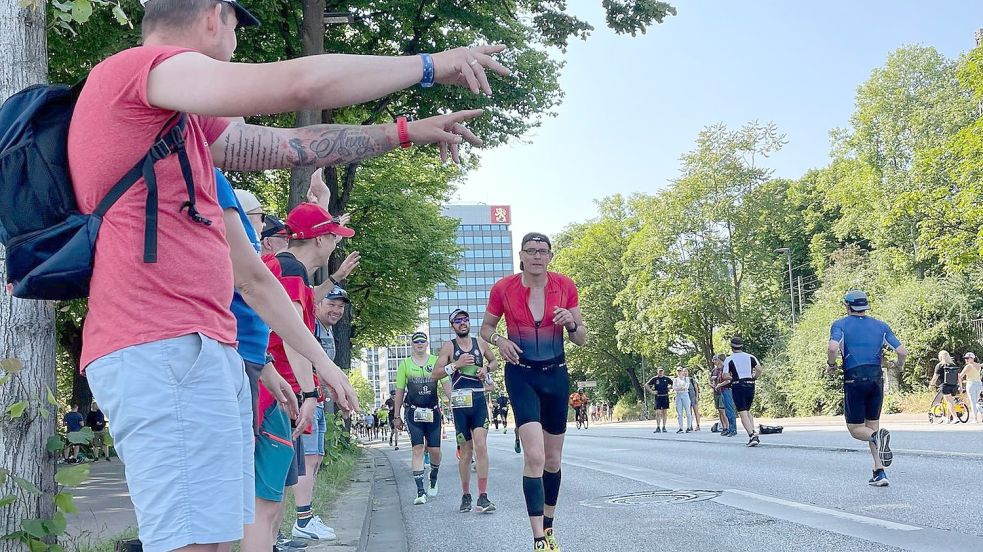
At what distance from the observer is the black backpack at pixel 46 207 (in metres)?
2.36

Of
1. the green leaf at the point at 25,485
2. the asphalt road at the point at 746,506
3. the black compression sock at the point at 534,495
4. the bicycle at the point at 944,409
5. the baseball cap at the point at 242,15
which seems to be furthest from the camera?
the bicycle at the point at 944,409

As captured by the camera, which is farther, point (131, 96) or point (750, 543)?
point (750, 543)

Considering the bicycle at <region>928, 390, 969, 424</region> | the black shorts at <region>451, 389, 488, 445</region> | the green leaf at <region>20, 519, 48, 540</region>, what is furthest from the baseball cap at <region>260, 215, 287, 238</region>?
the bicycle at <region>928, 390, 969, 424</region>

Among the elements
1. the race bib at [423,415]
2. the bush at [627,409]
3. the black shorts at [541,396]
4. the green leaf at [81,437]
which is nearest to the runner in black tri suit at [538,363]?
the black shorts at [541,396]

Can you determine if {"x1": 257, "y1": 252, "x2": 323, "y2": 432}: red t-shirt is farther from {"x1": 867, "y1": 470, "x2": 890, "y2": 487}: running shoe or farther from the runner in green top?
the runner in green top

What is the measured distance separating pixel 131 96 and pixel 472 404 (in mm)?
9643

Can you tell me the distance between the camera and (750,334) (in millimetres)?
53500

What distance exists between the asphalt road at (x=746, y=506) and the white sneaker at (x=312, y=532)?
2.49ft

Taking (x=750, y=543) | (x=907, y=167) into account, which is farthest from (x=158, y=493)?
(x=907, y=167)

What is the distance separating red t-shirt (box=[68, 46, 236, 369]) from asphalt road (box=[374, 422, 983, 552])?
16.7 ft

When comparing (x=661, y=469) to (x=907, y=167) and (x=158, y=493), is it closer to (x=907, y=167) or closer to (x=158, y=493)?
(x=158, y=493)

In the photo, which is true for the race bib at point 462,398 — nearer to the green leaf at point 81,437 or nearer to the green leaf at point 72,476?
the green leaf at point 81,437

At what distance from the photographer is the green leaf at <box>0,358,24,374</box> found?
430 cm

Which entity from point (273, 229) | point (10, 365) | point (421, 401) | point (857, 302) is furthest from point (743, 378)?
point (10, 365)
